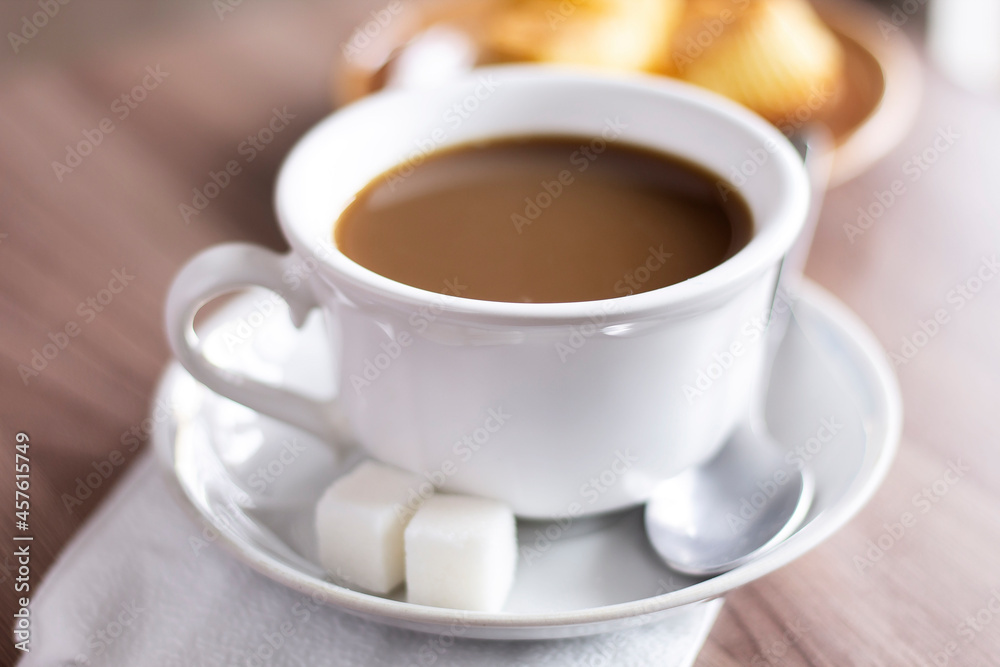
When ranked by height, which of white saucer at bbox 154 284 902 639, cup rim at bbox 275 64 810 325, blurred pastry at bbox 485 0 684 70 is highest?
cup rim at bbox 275 64 810 325

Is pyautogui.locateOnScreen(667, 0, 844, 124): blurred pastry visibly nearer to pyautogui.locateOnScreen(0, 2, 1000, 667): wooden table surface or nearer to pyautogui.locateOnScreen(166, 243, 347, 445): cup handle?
pyautogui.locateOnScreen(0, 2, 1000, 667): wooden table surface

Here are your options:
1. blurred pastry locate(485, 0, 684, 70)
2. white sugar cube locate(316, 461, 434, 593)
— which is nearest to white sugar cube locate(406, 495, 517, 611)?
white sugar cube locate(316, 461, 434, 593)

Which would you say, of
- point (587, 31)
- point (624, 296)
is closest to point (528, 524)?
point (624, 296)

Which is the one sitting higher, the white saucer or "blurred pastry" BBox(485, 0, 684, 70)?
"blurred pastry" BBox(485, 0, 684, 70)

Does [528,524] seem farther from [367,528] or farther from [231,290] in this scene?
[231,290]

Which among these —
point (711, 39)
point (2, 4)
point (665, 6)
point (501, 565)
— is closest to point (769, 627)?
point (501, 565)

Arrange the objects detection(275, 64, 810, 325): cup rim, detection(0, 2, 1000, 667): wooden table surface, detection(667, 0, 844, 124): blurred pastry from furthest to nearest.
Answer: detection(667, 0, 844, 124): blurred pastry, detection(0, 2, 1000, 667): wooden table surface, detection(275, 64, 810, 325): cup rim
